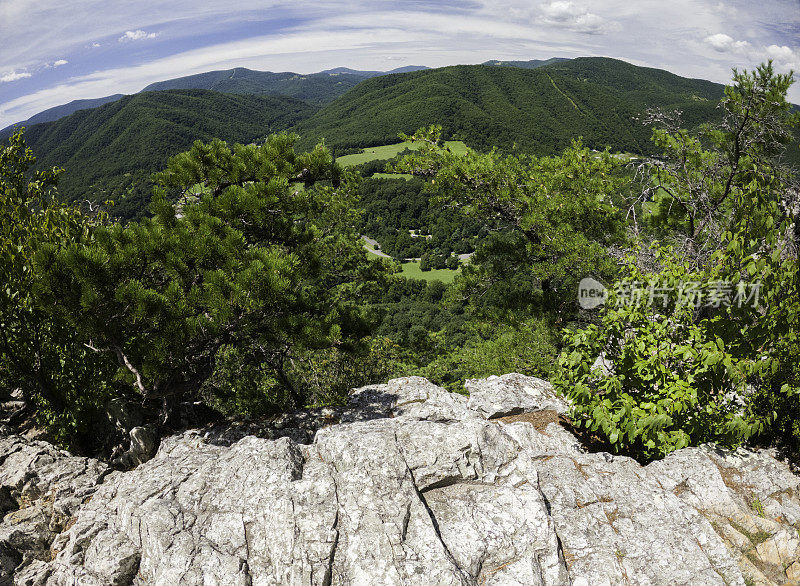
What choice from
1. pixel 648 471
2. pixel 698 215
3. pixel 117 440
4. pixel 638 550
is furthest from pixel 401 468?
pixel 698 215

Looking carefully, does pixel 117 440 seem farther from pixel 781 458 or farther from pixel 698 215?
pixel 698 215

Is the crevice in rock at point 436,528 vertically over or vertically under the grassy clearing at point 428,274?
over

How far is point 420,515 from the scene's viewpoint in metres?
5.24

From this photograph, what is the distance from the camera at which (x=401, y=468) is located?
5793 millimetres

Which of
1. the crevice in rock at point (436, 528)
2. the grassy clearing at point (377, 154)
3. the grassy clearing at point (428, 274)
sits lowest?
the grassy clearing at point (428, 274)

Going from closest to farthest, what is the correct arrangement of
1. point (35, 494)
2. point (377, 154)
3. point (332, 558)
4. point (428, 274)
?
point (332, 558)
point (35, 494)
point (428, 274)
point (377, 154)

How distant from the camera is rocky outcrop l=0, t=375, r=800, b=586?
16.0 ft

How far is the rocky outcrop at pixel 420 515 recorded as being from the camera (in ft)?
16.0

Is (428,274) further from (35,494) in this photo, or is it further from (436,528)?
(436,528)

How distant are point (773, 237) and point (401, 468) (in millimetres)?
6265

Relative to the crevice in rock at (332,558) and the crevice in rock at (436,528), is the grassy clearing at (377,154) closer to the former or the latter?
the crevice in rock at (436,528)

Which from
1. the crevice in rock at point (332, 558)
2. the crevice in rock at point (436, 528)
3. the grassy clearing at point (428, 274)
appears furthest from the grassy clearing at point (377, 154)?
the crevice in rock at point (332, 558)

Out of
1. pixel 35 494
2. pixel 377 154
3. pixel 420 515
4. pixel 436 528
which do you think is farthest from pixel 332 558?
pixel 377 154

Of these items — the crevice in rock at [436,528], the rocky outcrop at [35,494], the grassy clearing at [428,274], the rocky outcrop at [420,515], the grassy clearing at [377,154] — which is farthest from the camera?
the grassy clearing at [377,154]
